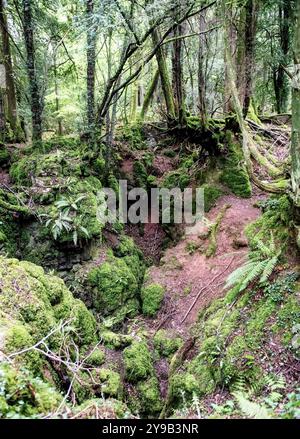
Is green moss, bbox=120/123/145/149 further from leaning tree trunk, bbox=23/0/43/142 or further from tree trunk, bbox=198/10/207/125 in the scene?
leaning tree trunk, bbox=23/0/43/142

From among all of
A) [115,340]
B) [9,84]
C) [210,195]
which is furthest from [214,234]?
[9,84]

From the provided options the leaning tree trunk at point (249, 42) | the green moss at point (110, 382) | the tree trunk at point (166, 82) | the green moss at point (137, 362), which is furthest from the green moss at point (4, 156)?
the leaning tree trunk at point (249, 42)

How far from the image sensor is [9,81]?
12547 millimetres

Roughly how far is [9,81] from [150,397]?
11.6m

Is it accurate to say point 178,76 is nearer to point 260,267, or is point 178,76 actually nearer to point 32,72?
point 32,72

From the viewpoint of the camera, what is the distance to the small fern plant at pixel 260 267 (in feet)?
18.7

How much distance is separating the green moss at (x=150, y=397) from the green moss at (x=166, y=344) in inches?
29.5

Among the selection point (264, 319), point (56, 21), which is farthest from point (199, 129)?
point (264, 319)

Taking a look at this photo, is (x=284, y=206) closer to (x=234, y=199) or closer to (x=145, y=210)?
(x=234, y=199)

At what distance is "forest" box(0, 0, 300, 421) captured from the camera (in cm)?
451

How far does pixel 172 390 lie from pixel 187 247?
15.8 ft

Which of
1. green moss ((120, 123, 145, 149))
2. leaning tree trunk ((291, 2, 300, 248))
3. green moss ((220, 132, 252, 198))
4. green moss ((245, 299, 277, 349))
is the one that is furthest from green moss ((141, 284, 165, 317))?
green moss ((120, 123, 145, 149))

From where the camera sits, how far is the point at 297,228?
18.2ft

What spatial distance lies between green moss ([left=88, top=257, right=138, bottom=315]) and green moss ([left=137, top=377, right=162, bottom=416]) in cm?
209
